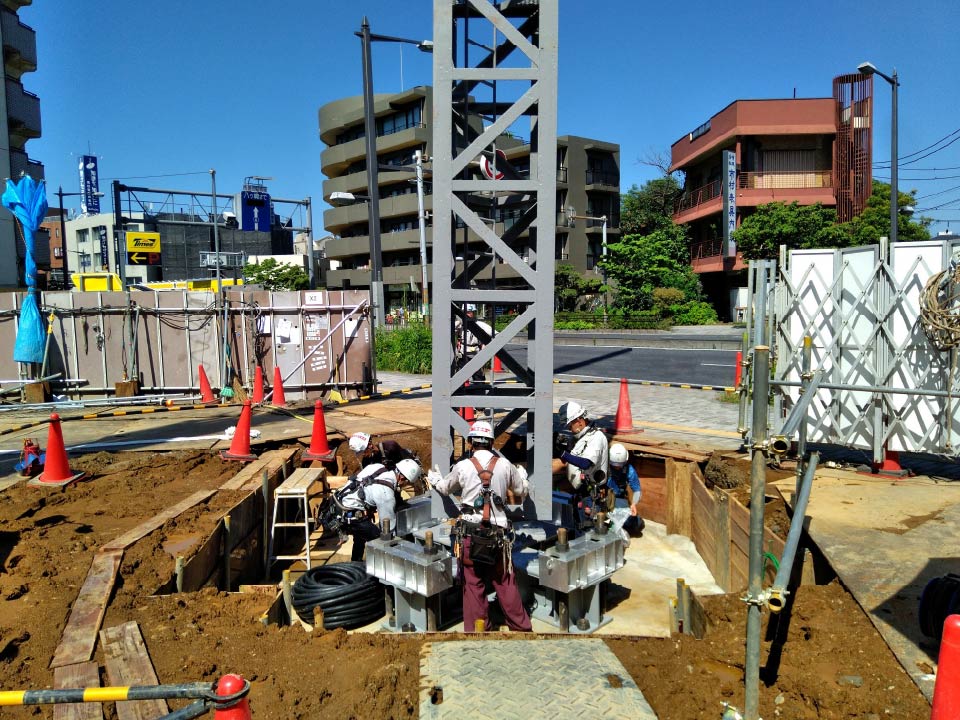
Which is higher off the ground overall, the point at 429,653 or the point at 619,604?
the point at 429,653

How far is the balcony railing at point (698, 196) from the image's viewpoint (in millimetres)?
39344

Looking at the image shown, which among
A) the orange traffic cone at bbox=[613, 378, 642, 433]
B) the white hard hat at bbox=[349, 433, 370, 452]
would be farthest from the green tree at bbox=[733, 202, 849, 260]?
the white hard hat at bbox=[349, 433, 370, 452]

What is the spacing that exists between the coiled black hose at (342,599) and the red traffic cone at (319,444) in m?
3.59

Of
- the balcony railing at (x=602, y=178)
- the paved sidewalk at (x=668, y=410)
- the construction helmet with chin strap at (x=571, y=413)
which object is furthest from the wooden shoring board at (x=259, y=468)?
the balcony railing at (x=602, y=178)

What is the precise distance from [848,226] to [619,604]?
1240 inches

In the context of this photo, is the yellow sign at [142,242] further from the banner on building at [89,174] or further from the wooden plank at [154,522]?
the banner on building at [89,174]

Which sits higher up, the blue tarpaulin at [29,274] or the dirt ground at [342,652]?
the blue tarpaulin at [29,274]

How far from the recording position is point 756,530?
333 cm

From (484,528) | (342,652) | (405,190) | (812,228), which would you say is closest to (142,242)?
(405,190)

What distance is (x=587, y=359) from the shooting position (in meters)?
26.0

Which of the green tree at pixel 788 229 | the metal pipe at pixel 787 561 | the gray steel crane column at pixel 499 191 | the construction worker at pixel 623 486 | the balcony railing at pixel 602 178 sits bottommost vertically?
the construction worker at pixel 623 486

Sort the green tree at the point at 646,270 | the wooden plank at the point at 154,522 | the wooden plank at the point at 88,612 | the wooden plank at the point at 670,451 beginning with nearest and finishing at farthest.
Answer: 1. the wooden plank at the point at 88,612
2. the wooden plank at the point at 154,522
3. the wooden plank at the point at 670,451
4. the green tree at the point at 646,270

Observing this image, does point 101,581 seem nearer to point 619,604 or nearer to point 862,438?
point 619,604

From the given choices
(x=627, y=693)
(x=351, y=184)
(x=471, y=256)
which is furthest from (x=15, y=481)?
(x=351, y=184)
